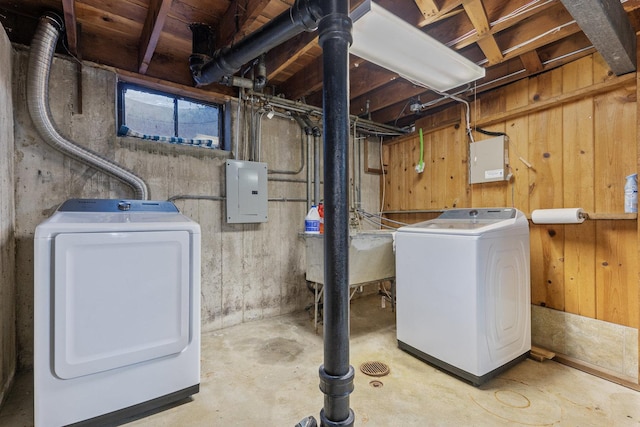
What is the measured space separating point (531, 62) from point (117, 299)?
3068 millimetres

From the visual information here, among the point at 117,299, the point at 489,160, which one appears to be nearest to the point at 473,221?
the point at 489,160

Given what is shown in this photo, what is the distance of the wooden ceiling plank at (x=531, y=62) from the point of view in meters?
2.18

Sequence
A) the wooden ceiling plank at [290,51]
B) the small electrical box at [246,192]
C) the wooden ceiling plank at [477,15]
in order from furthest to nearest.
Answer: the small electrical box at [246,192]
the wooden ceiling plank at [290,51]
the wooden ceiling plank at [477,15]

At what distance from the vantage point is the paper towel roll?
199 cm

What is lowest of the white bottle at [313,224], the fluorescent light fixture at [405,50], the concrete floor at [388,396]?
the concrete floor at [388,396]

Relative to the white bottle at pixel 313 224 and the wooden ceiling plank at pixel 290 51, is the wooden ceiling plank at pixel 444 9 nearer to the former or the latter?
the wooden ceiling plank at pixel 290 51

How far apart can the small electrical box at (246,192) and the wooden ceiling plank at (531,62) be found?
222 cm

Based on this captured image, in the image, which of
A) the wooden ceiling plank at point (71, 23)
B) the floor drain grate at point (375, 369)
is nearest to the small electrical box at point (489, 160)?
the floor drain grate at point (375, 369)

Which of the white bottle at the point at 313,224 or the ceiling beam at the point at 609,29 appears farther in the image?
the white bottle at the point at 313,224

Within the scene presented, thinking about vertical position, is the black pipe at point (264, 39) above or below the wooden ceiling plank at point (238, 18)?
below

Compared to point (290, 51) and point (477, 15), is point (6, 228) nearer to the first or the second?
point (290, 51)

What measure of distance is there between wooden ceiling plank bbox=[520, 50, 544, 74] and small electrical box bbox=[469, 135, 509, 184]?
520 millimetres

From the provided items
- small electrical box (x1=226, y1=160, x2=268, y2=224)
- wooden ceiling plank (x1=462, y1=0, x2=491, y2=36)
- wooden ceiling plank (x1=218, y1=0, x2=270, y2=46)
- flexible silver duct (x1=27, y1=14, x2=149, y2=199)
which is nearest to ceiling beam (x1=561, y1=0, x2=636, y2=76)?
wooden ceiling plank (x1=462, y1=0, x2=491, y2=36)

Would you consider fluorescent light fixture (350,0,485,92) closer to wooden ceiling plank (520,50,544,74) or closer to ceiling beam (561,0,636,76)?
wooden ceiling plank (520,50,544,74)
